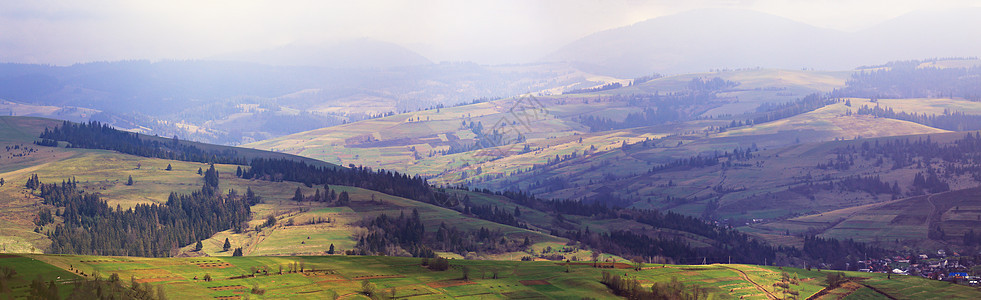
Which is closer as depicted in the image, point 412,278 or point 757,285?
point 412,278

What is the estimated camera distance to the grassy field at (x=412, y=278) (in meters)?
106

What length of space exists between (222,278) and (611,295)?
55.8m

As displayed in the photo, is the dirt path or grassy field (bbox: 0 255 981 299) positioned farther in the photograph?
the dirt path

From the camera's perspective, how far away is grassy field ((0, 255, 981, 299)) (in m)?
106

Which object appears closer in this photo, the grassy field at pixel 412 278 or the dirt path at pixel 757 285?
the grassy field at pixel 412 278

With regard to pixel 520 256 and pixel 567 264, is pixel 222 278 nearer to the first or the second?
pixel 567 264

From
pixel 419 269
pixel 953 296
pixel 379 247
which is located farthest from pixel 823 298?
pixel 379 247

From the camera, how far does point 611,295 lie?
423 ft

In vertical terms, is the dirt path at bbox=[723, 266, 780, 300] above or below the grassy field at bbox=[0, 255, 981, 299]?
below

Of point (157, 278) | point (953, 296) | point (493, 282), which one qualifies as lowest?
point (953, 296)

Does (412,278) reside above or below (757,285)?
above

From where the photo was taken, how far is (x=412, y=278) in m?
129

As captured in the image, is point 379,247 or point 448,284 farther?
point 379,247

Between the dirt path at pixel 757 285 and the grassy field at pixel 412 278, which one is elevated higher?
the grassy field at pixel 412 278
